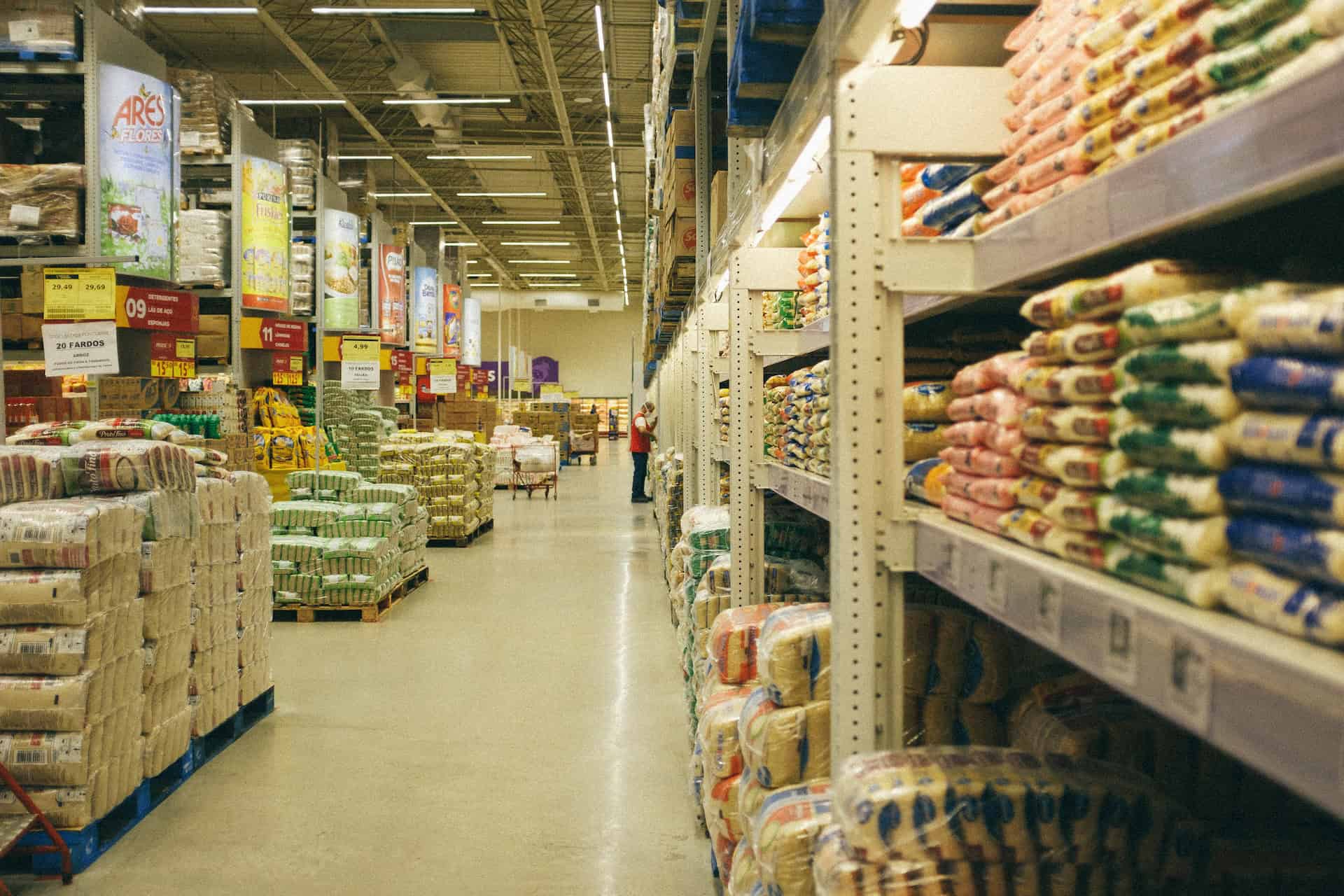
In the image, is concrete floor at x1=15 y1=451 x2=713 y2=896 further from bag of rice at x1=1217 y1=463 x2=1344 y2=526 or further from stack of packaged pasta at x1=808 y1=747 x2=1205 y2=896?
bag of rice at x1=1217 y1=463 x2=1344 y2=526

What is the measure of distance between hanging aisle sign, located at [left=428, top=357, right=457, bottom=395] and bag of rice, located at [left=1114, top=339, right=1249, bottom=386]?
17.2 meters

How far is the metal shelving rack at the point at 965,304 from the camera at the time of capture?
873 millimetres

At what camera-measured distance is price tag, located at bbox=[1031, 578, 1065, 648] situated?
1.28 meters

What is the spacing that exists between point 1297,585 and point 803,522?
12.2 ft

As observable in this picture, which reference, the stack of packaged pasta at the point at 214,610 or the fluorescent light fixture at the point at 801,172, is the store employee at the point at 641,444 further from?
the fluorescent light fixture at the point at 801,172

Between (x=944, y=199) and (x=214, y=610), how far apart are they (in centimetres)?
Answer: 432

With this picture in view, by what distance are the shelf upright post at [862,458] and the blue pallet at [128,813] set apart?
3330 mm

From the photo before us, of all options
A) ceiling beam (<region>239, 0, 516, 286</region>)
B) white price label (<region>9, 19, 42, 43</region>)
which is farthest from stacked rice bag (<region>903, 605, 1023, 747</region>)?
ceiling beam (<region>239, 0, 516, 286</region>)

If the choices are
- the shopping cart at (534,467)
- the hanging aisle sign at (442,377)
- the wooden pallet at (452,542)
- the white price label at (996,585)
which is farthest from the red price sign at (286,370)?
the white price label at (996,585)

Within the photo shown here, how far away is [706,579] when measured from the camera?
4520mm

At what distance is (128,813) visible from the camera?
431cm

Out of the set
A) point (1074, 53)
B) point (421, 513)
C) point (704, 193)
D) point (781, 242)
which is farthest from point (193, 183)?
point (1074, 53)

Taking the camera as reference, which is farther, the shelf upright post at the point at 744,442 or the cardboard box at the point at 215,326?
the cardboard box at the point at 215,326

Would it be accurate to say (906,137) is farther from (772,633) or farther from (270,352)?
(270,352)
